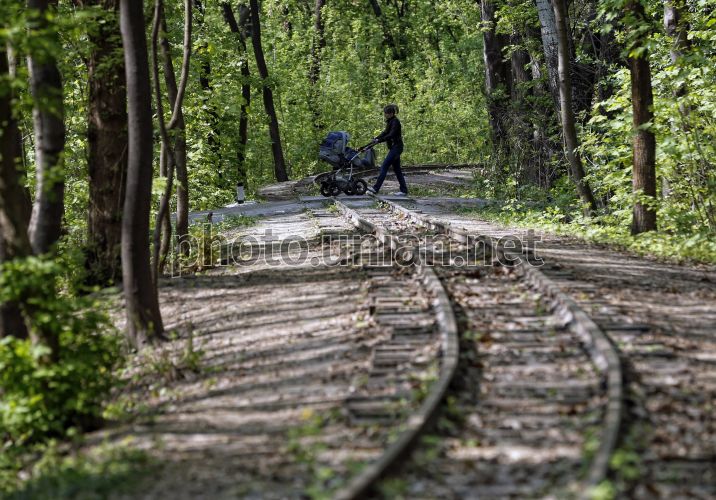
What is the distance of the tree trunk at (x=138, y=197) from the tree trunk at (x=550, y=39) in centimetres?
1261

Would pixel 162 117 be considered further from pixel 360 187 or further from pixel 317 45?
pixel 317 45

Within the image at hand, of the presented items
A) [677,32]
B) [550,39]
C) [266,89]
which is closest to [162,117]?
[677,32]

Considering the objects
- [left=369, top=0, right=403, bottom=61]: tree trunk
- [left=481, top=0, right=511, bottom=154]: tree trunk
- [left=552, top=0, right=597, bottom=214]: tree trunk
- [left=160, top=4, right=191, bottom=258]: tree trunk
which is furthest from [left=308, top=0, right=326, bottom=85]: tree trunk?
[left=160, top=4, right=191, bottom=258]: tree trunk

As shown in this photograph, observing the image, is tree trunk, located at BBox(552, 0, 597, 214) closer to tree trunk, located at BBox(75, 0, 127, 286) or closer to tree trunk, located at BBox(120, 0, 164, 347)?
tree trunk, located at BBox(75, 0, 127, 286)

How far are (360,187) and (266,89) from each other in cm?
1156

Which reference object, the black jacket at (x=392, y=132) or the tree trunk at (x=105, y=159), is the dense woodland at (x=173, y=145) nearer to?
the tree trunk at (x=105, y=159)

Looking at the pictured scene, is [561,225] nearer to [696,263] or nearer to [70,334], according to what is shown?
[696,263]

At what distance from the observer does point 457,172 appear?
38.2m

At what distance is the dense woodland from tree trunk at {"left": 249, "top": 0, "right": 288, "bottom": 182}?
0.11 meters

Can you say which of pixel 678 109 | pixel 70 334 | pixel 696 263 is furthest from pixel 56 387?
pixel 678 109

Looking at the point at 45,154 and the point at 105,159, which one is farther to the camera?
the point at 105,159

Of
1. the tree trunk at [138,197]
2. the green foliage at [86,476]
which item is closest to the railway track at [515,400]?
the green foliage at [86,476]

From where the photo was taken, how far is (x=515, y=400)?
6.45m

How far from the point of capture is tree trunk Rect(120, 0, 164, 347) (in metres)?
9.46
